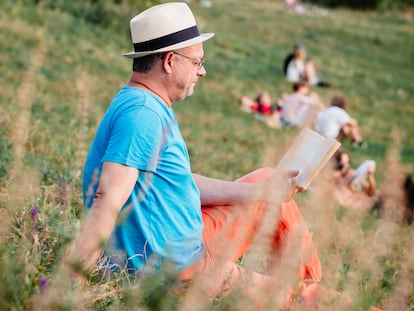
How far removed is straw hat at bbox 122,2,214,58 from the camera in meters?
3.09

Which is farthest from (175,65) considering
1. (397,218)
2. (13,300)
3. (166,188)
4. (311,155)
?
(397,218)

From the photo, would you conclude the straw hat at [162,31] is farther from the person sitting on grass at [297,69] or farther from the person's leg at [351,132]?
the person sitting on grass at [297,69]

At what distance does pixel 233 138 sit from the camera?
10.6 metres

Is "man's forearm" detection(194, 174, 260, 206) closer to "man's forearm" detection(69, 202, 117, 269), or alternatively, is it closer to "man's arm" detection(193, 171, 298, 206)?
"man's arm" detection(193, 171, 298, 206)

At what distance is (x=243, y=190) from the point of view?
344 centimetres

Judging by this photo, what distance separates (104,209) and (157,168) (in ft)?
1.40

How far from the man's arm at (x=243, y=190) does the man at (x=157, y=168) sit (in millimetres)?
10

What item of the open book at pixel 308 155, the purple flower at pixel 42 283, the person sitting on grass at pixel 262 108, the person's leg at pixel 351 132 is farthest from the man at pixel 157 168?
the person sitting on grass at pixel 262 108

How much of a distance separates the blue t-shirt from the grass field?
22 cm

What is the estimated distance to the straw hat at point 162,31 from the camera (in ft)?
10.1

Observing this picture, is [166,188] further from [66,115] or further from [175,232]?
[66,115]

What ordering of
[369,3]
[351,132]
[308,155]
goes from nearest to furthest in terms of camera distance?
[308,155] → [351,132] → [369,3]

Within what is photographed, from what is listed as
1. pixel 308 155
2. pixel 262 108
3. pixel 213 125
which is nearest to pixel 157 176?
pixel 308 155

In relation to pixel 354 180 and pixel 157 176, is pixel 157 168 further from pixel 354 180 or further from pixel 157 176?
pixel 354 180
